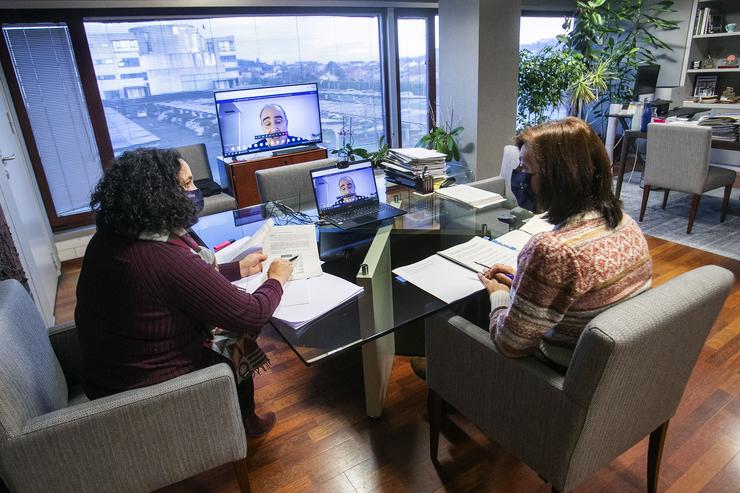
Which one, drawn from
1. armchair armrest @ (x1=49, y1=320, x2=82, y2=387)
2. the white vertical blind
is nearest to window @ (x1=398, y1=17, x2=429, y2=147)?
the white vertical blind

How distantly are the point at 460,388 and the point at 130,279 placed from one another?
0.95 meters

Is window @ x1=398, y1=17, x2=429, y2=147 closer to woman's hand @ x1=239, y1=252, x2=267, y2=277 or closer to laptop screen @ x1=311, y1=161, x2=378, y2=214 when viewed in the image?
laptop screen @ x1=311, y1=161, x2=378, y2=214

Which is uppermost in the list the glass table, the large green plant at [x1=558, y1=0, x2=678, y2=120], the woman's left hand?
the large green plant at [x1=558, y1=0, x2=678, y2=120]

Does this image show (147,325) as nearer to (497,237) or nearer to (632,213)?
(497,237)

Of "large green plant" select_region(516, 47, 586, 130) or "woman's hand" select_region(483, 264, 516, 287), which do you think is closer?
"woman's hand" select_region(483, 264, 516, 287)

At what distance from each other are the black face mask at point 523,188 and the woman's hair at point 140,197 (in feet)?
2.93

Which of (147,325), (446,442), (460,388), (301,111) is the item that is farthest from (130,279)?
(301,111)

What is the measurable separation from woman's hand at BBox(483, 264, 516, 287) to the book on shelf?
0.04 meters

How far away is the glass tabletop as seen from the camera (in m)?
1.33

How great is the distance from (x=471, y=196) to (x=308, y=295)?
117 cm

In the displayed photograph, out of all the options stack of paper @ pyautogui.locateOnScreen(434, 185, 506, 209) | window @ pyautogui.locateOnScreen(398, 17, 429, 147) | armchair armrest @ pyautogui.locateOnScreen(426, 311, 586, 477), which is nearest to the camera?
armchair armrest @ pyautogui.locateOnScreen(426, 311, 586, 477)

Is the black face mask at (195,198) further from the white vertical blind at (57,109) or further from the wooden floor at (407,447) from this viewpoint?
the white vertical blind at (57,109)

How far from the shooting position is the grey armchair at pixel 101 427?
106cm

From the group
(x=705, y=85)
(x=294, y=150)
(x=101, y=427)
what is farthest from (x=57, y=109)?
(x=705, y=85)
